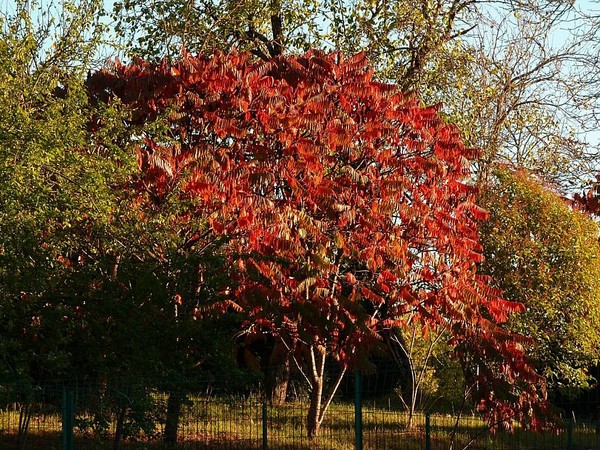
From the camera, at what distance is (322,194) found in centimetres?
1251

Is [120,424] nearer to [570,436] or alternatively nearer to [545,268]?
[570,436]

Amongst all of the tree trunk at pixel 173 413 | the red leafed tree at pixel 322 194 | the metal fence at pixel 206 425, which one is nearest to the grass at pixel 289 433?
the metal fence at pixel 206 425

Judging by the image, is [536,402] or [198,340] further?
[536,402]

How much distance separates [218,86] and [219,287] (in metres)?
3.10

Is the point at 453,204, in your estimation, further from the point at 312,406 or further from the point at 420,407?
the point at 420,407

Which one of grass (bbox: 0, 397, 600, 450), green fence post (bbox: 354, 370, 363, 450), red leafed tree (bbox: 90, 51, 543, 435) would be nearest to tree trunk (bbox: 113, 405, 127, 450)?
grass (bbox: 0, 397, 600, 450)

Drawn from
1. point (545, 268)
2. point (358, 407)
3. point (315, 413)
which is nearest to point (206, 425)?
point (358, 407)

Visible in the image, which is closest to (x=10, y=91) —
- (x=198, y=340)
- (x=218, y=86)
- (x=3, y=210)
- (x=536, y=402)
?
(x=3, y=210)

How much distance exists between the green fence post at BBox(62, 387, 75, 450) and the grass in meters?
1.33

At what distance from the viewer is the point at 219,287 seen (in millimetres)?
11367

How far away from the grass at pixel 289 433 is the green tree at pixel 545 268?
2171 mm

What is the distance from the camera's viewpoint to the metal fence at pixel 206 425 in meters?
9.93

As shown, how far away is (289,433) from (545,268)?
19.0 feet

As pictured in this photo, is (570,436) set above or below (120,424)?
below
